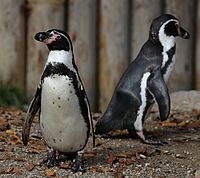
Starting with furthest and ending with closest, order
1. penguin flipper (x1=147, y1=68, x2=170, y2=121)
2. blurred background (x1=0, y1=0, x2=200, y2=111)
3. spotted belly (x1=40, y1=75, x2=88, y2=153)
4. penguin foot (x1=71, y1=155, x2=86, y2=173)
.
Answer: blurred background (x1=0, y1=0, x2=200, y2=111) < penguin flipper (x1=147, y1=68, x2=170, y2=121) < penguin foot (x1=71, y1=155, x2=86, y2=173) < spotted belly (x1=40, y1=75, x2=88, y2=153)

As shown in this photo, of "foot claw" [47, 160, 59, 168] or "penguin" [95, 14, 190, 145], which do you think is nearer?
"foot claw" [47, 160, 59, 168]

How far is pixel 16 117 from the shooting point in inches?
228

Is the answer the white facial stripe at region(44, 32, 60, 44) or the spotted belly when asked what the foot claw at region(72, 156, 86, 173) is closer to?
the spotted belly

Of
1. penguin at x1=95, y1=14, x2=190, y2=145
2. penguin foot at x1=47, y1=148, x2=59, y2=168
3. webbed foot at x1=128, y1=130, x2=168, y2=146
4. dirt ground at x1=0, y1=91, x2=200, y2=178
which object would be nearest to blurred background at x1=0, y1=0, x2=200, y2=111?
dirt ground at x1=0, y1=91, x2=200, y2=178

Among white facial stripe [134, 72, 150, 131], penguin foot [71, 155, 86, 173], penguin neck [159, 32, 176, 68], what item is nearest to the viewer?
penguin foot [71, 155, 86, 173]

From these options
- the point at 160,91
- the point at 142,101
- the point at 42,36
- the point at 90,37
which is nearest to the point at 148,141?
the point at 142,101

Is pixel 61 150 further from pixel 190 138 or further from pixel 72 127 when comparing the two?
pixel 190 138

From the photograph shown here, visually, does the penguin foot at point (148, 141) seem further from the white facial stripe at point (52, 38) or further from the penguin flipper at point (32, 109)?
the white facial stripe at point (52, 38)

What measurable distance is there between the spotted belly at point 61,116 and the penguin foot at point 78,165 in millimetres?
53

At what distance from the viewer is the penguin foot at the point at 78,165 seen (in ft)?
14.0

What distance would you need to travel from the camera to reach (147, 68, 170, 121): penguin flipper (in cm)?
474

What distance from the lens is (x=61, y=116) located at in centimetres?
418

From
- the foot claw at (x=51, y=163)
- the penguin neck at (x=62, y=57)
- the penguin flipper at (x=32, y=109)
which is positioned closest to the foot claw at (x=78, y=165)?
the foot claw at (x=51, y=163)

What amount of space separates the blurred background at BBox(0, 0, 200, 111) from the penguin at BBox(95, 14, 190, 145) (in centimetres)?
165
